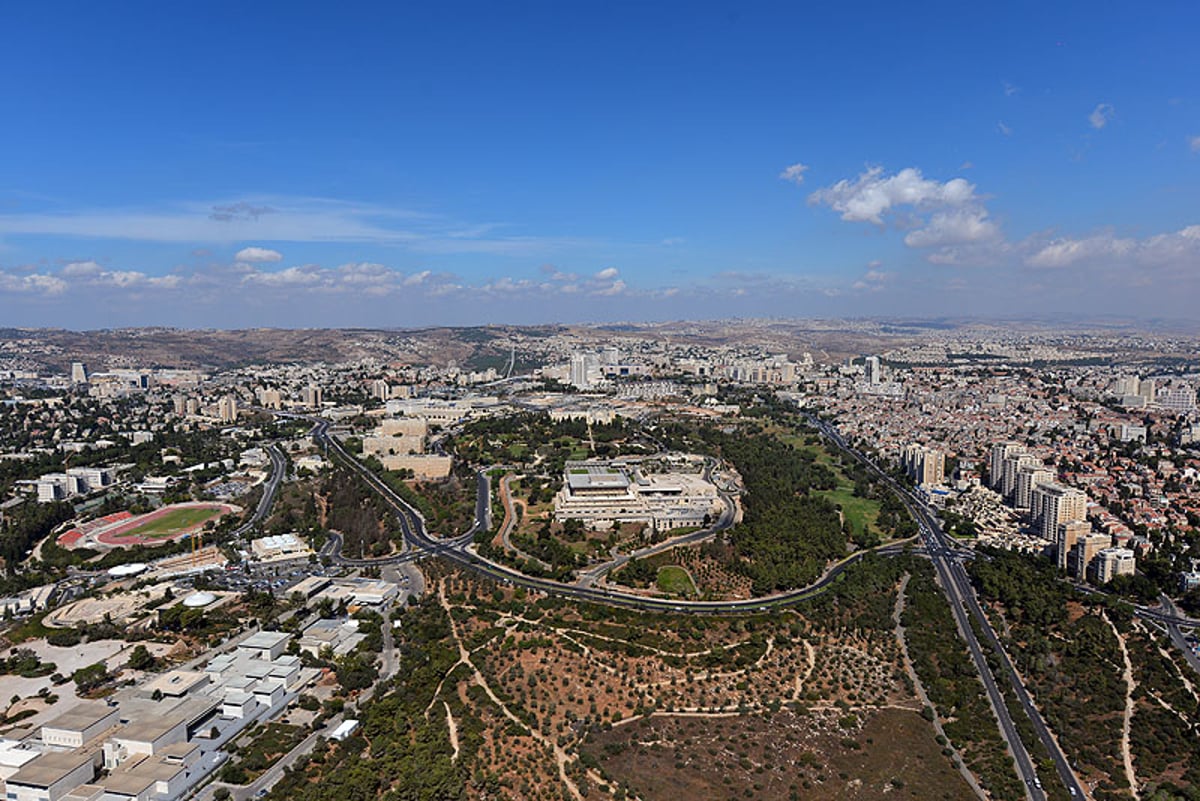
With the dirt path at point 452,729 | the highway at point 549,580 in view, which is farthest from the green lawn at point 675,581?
the dirt path at point 452,729

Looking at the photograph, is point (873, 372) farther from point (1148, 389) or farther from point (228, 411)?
point (228, 411)

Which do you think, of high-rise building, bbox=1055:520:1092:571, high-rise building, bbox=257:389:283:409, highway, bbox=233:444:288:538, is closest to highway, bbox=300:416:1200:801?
high-rise building, bbox=1055:520:1092:571

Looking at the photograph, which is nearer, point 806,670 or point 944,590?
point 806,670

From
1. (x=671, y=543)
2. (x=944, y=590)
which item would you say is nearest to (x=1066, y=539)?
(x=944, y=590)

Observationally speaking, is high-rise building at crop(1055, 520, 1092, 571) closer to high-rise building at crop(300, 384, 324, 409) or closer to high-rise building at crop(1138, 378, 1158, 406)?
high-rise building at crop(1138, 378, 1158, 406)

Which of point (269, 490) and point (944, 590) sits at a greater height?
point (269, 490)

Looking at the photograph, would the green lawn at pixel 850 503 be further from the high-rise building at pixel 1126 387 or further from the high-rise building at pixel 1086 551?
the high-rise building at pixel 1126 387

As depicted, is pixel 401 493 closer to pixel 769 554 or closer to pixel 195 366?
pixel 769 554
